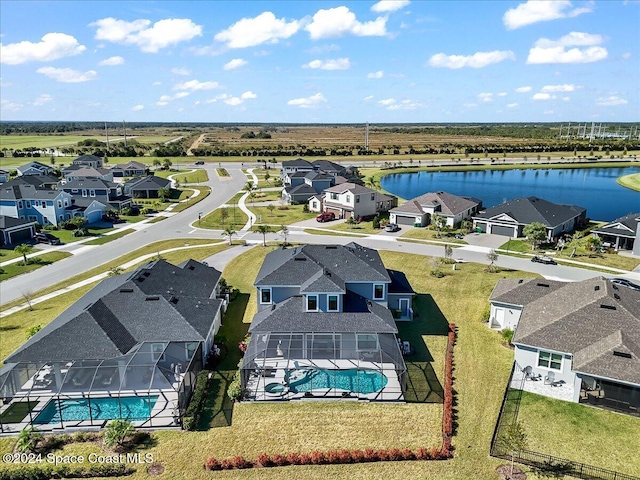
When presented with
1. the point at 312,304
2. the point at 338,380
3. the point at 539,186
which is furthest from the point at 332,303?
the point at 539,186

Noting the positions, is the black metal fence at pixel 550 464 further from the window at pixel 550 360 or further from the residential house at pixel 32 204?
the residential house at pixel 32 204

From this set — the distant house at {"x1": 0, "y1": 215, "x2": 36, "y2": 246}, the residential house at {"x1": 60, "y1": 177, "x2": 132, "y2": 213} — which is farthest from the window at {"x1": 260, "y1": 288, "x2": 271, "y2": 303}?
the residential house at {"x1": 60, "y1": 177, "x2": 132, "y2": 213}

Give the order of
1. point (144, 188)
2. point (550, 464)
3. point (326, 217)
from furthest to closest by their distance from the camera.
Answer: point (144, 188), point (326, 217), point (550, 464)

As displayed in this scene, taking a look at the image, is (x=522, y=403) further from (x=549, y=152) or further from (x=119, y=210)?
(x=549, y=152)

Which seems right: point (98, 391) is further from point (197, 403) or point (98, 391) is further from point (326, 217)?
point (326, 217)

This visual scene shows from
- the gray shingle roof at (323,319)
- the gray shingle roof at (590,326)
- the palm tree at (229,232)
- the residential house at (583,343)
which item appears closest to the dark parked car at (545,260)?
the residential house at (583,343)

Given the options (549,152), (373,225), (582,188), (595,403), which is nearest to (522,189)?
(582,188)
